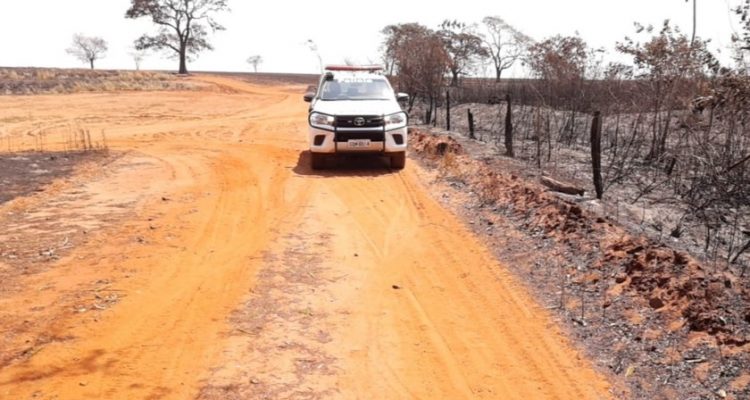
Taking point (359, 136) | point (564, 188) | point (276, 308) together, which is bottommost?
point (276, 308)

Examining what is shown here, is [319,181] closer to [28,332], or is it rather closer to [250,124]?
[28,332]

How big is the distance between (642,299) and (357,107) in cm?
713

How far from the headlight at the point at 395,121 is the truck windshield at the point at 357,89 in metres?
0.92

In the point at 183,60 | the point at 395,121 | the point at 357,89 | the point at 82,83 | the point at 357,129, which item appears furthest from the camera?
the point at 183,60

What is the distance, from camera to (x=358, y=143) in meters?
10.6

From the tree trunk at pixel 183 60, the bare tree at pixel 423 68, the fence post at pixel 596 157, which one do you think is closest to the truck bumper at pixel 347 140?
the fence post at pixel 596 157

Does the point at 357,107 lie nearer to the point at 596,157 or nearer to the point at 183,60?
the point at 596,157

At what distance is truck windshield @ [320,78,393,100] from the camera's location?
11.6m

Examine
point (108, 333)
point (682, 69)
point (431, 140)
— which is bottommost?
point (108, 333)

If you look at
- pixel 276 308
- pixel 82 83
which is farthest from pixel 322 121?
pixel 82 83

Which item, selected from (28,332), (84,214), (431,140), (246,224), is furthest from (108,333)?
(431,140)

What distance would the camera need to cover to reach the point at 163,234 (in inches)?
262

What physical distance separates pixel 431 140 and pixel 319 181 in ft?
14.4

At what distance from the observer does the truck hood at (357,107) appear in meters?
10.7
